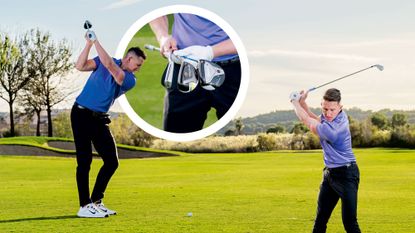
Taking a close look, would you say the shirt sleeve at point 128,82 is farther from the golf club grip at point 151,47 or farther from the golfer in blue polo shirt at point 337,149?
the golfer in blue polo shirt at point 337,149

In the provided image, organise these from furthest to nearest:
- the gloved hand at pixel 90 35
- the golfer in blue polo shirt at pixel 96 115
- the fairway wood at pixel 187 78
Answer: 1. the golfer in blue polo shirt at pixel 96 115
2. the gloved hand at pixel 90 35
3. the fairway wood at pixel 187 78

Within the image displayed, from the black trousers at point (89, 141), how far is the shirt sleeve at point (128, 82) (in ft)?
2.81

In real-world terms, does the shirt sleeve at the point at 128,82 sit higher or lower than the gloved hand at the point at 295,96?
higher

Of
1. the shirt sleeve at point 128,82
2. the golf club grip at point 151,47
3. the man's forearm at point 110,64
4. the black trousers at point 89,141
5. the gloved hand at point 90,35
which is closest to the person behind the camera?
the golf club grip at point 151,47

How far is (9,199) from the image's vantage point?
11875 millimetres

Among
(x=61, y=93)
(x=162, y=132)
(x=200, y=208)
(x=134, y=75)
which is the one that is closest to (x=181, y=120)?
(x=162, y=132)

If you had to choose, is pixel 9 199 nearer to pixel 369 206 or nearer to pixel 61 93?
pixel 369 206

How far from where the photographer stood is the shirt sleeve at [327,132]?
6559mm

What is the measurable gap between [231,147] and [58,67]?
1117cm

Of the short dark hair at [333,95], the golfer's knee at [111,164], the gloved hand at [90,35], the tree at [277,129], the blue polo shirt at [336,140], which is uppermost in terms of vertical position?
the gloved hand at [90,35]

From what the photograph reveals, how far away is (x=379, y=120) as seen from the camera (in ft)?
121

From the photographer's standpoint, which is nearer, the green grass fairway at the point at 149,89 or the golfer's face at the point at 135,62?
the green grass fairway at the point at 149,89

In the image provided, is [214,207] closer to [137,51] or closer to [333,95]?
[137,51]

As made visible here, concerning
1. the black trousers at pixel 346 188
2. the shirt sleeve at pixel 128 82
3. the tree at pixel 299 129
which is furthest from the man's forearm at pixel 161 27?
the tree at pixel 299 129
